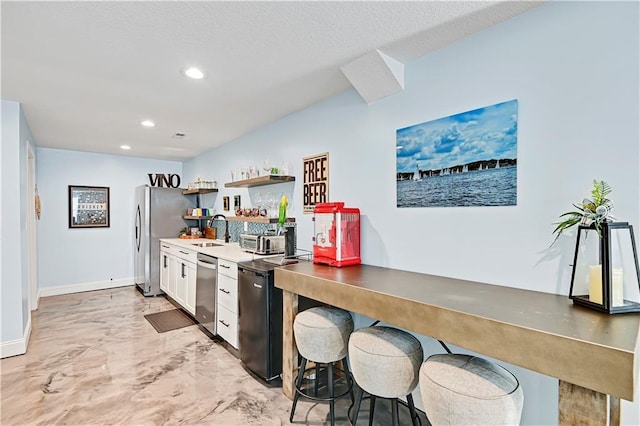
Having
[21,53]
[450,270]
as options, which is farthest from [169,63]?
[450,270]

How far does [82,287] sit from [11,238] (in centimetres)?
286

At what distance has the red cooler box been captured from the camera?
2500mm

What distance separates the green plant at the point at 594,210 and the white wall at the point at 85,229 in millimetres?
6524

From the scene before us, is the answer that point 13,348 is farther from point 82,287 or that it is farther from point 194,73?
point 194,73

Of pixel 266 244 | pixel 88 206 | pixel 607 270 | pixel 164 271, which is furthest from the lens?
pixel 88 206

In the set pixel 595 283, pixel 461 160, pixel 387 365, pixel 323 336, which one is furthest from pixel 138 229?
pixel 595 283

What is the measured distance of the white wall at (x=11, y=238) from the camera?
3.11 metres

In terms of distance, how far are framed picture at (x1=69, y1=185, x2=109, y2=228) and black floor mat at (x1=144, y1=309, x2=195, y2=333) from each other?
2.51 m

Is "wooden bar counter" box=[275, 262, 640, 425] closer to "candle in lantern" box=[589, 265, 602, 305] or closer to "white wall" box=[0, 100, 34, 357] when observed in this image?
"candle in lantern" box=[589, 265, 602, 305]

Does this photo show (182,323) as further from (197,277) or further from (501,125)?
(501,125)

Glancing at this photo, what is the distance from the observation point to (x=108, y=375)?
2.77 meters

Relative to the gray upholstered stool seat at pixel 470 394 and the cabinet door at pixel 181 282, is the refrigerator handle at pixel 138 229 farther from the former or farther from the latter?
the gray upholstered stool seat at pixel 470 394

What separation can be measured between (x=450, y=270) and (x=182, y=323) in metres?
3.42

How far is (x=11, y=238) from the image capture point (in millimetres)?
3145
